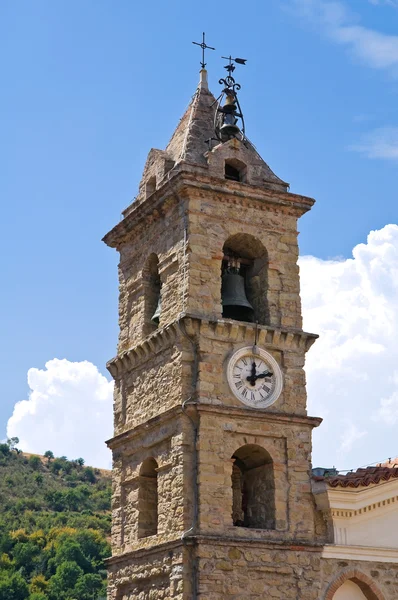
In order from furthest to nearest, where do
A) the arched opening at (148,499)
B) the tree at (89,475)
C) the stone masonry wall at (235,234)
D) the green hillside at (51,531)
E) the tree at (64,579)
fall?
1. the tree at (89,475)
2. the green hillside at (51,531)
3. the tree at (64,579)
4. the arched opening at (148,499)
5. the stone masonry wall at (235,234)

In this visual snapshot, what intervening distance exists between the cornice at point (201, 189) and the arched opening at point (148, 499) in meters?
5.34

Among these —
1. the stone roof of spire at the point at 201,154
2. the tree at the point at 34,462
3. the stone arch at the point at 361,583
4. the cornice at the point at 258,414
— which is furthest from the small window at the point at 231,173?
the tree at the point at 34,462

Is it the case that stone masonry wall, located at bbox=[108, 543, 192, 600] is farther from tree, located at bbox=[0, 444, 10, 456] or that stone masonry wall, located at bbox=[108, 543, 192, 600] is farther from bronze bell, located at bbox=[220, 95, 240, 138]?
tree, located at bbox=[0, 444, 10, 456]

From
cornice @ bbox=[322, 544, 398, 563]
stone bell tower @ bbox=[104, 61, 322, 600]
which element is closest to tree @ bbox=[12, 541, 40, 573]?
stone bell tower @ bbox=[104, 61, 322, 600]

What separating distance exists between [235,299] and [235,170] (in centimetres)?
297

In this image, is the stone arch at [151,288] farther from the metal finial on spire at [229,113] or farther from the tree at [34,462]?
the tree at [34,462]

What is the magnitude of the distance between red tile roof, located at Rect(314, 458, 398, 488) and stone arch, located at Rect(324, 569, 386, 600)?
5.63 ft

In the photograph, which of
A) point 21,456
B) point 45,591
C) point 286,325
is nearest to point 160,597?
point 286,325

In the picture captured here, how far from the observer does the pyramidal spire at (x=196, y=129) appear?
2356 centimetres

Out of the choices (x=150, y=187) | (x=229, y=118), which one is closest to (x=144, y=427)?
(x=150, y=187)

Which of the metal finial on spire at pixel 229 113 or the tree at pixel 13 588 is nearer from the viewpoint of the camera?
the metal finial on spire at pixel 229 113

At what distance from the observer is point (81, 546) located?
86688mm

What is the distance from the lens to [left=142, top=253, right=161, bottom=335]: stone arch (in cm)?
2397

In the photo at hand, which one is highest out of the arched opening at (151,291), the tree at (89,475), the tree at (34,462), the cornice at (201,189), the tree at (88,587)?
the tree at (34,462)
